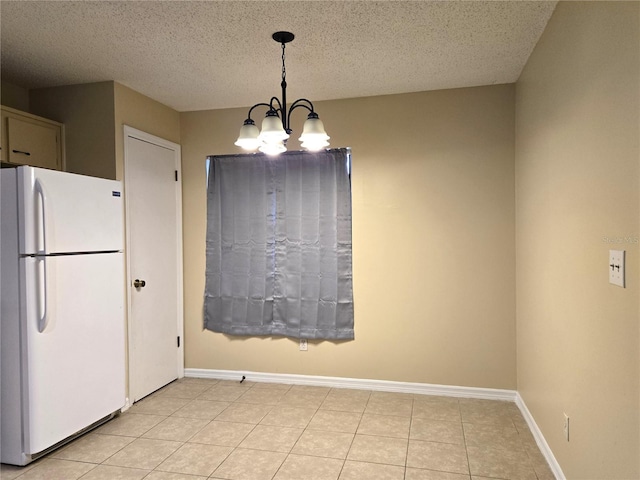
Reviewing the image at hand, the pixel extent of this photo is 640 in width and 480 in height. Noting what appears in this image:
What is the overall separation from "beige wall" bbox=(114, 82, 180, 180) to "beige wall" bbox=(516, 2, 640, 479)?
9.55ft

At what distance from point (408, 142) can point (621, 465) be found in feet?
8.51

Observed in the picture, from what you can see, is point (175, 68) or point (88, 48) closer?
point (88, 48)

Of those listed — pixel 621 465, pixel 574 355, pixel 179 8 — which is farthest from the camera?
pixel 179 8

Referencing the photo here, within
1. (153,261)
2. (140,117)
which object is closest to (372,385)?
(153,261)

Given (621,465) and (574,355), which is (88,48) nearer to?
(574,355)

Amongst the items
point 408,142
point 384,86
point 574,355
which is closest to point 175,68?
point 384,86

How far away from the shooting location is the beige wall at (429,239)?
3342 millimetres

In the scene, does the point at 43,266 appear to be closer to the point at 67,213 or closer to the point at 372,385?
the point at 67,213

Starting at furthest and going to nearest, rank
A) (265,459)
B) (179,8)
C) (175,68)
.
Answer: (175,68) < (265,459) < (179,8)

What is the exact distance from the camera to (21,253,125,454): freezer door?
238 centimetres

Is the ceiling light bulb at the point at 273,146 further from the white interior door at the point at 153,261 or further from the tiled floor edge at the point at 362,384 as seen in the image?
the tiled floor edge at the point at 362,384

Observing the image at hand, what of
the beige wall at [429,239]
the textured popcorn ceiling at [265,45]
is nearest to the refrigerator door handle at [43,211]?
the textured popcorn ceiling at [265,45]

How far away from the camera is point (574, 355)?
6.45 ft

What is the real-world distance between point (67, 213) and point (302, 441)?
2028mm
